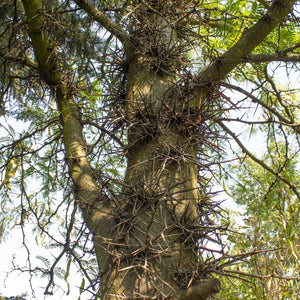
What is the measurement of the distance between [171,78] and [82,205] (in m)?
0.92

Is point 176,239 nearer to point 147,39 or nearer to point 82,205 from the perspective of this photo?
point 82,205

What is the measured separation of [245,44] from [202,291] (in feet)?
4.73

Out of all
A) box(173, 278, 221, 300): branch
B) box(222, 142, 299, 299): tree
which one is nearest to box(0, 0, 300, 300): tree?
box(173, 278, 221, 300): branch

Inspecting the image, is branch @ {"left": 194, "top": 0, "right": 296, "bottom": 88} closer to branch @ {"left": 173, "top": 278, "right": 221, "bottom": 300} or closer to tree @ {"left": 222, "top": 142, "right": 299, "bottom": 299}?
tree @ {"left": 222, "top": 142, "right": 299, "bottom": 299}

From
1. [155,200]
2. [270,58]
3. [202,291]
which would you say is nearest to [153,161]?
[155,200]

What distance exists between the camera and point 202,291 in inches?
40.9

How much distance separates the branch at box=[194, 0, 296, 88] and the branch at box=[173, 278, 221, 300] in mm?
1126

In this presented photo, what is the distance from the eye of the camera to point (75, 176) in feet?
6.12

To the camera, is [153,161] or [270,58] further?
[270,58]

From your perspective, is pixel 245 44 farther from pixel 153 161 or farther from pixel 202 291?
pixel 202 291

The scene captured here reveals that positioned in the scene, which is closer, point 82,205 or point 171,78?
point 82,205

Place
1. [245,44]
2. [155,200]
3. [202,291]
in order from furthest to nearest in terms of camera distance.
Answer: [245,44] < [155,200] < [202,291]

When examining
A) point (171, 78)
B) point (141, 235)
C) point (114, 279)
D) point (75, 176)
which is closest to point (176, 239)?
point (141, 235)

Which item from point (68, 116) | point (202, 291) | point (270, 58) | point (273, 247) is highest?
point (270, 58)
